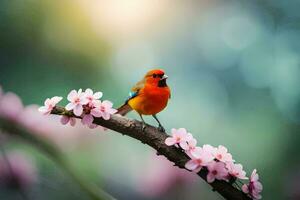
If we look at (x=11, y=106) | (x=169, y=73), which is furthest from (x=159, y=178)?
(x=11, y=106)

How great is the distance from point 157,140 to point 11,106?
18.8 inches

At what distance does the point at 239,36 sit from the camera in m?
1.38

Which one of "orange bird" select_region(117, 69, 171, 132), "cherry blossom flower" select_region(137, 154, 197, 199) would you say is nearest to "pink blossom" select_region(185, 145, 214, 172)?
"orange bird" select_region(117, 69, 171, 132)

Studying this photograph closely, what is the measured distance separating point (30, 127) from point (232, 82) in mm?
565

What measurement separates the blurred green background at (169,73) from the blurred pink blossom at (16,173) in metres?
0.06

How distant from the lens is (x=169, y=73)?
4.33 ft

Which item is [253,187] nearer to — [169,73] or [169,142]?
[169,142]

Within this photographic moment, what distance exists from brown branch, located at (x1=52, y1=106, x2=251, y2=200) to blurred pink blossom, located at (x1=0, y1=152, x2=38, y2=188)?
34 centimetres

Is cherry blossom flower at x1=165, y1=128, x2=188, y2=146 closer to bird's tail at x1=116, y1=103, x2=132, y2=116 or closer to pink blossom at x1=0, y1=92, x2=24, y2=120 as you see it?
bird's tail at x1=116, y1=103, x2=132, y2=116

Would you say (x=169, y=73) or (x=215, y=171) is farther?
(x=169, y=73)

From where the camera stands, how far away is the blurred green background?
125 cm

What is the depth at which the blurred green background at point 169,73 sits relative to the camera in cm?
125

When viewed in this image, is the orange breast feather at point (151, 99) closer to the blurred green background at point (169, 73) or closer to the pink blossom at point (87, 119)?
the pink blossom at point (87, 119)

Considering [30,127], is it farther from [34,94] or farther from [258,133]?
[258,133]
